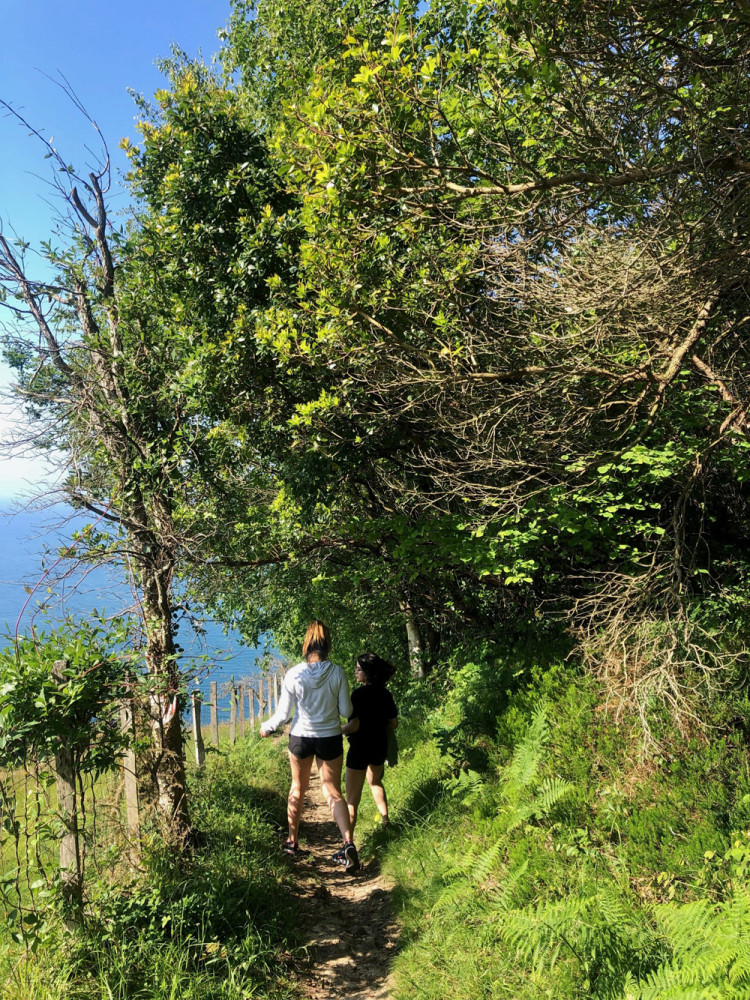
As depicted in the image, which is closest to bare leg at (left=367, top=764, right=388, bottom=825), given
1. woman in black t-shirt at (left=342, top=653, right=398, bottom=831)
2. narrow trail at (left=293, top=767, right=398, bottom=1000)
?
woman in black t-shirt at (left=342, top=653, right=398, bottom=831)

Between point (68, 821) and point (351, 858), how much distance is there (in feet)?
9.40

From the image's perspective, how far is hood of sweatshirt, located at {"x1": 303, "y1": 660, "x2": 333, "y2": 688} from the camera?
5.59 metres

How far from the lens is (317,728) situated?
5582mm

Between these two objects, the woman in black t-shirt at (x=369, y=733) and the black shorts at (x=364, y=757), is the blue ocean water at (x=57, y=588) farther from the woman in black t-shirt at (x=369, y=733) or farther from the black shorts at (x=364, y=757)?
the black shorts at (x=364, y=757)

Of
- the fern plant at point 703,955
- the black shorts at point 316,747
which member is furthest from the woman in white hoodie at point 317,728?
the fern plant at point 703,955

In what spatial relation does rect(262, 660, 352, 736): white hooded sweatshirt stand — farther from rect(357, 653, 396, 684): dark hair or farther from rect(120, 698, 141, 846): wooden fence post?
rect(120, 698, 141, 846): wooden fence post

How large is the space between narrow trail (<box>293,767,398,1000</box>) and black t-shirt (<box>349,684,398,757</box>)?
1036 millimetres

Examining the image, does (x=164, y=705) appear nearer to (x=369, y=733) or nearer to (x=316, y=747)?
(x=316, y=747)

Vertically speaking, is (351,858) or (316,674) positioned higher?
(316,674)

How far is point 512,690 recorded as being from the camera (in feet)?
21.9

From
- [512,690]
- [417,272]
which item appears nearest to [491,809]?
[512,690]

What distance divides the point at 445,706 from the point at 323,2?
1033 cm

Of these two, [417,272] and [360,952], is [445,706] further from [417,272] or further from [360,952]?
[417,272]

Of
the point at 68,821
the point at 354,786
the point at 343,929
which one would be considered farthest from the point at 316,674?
the point at 68,821
